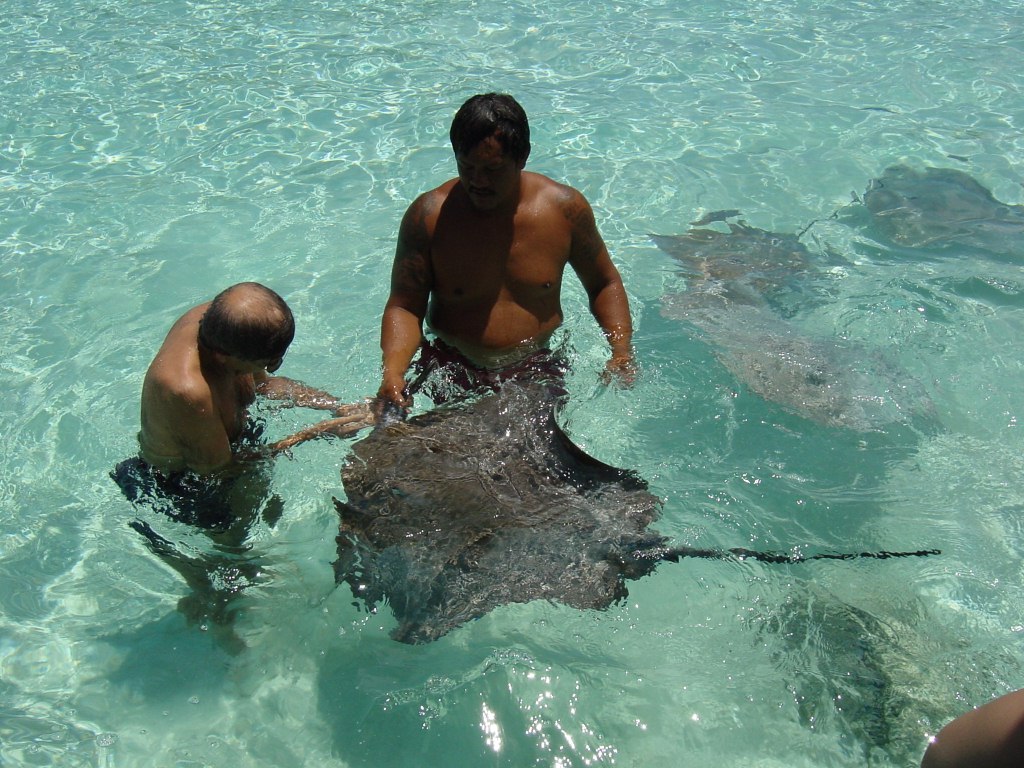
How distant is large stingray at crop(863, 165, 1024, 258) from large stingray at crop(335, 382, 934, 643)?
4.14m

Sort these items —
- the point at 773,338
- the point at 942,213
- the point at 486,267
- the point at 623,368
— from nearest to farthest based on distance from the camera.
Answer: the point at 486,267 → the point at 623,368 → the point at 773,338 → the point at 942,213

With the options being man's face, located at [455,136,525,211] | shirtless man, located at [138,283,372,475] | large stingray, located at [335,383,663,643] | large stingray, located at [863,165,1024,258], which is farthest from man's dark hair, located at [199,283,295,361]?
large stingray, located at [863,165,1024,258]

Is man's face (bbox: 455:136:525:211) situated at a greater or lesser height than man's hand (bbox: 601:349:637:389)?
greater

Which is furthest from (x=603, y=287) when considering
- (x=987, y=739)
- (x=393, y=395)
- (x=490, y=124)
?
(x=987, y=739)

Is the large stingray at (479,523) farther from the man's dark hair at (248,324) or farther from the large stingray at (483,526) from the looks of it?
the man's dark hair at (248,324)

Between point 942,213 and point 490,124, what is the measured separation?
16.0ft

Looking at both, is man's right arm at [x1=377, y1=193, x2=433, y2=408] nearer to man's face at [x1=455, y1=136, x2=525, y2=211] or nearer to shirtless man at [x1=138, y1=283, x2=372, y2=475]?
man's face at [x1=455, y1=136, x2=525, y2=211]

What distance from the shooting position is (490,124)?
3377mm

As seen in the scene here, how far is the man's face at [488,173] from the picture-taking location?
136 inches

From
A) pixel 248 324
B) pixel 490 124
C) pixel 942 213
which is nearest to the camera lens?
pixel 248 324

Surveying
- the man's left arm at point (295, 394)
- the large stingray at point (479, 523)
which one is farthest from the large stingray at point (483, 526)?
the man's left arm at point (295, 394)

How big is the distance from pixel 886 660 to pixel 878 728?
1.02ft

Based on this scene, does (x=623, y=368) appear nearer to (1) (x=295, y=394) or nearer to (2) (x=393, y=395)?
(2) (x=393, y=395)

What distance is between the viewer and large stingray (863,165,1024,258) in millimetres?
6395
